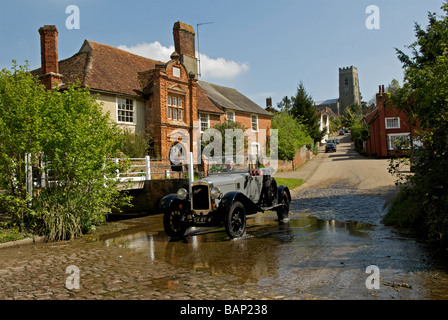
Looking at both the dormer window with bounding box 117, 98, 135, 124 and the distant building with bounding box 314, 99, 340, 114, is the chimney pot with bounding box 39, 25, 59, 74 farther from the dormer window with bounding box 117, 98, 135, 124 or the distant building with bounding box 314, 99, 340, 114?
the distant building with bounding box 314, 99, 340, 114

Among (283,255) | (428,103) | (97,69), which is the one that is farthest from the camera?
(97,69)

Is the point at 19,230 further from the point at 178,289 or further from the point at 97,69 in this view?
the point at 97,69

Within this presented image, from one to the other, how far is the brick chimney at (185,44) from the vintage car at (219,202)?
18.8 metres

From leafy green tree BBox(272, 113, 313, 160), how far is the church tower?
7686 centimetres

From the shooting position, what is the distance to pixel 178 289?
4820mm

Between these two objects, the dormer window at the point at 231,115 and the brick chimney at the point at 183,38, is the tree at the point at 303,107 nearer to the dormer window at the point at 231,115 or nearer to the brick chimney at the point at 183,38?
the dormer window at the point at 231,115

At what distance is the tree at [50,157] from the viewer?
9.32 meters

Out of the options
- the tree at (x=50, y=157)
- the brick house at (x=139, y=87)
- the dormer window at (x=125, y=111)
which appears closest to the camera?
the tree at (x=50, y=157)

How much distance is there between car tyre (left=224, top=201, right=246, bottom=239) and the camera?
315 inches

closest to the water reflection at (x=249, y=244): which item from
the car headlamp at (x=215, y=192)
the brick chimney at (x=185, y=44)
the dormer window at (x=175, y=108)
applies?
the car headlamp at (x=215, y=192)

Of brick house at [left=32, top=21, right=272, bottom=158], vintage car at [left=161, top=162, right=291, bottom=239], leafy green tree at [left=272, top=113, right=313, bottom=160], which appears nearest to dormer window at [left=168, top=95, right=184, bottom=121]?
brick house at [left=32, top=21, right=272, bottom=158]

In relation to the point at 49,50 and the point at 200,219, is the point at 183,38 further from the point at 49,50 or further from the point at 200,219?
the point at 200,219

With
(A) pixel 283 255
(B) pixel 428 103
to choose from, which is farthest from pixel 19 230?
(B) pixel 428 103
